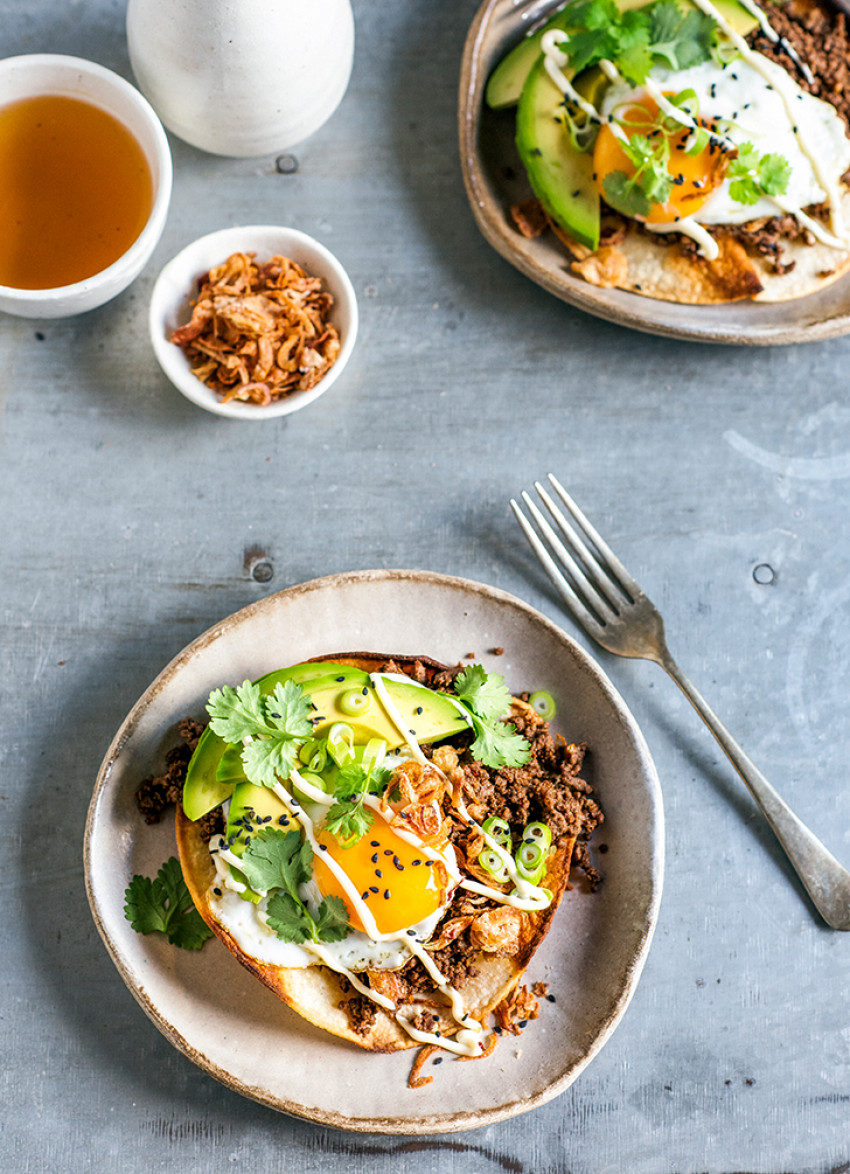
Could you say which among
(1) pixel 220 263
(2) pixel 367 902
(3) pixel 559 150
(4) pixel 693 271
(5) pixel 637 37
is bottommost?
(2) pixel 367 902

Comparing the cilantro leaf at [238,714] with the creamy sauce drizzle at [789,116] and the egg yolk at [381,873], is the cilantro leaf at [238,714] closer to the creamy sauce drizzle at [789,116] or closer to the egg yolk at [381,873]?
the egg yolk at [381,873]

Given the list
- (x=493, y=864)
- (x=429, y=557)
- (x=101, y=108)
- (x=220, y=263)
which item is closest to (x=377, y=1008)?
(x=493, y=864)

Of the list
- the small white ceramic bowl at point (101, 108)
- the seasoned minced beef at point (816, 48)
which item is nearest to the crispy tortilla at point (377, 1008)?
the small white ceramic bowl at point (101, 108)

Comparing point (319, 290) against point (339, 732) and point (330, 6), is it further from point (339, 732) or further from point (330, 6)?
point (339, 732)

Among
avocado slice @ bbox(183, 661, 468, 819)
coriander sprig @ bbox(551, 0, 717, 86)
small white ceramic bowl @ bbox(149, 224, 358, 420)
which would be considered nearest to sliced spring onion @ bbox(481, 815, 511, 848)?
avocado slice @ bbox(183, 661, 468, 819)

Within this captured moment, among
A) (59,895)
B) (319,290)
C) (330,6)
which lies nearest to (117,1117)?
(59,895)

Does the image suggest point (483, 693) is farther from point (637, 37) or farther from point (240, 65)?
point (637, 37)
